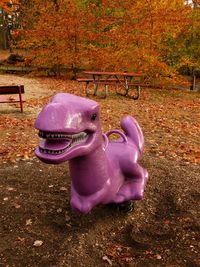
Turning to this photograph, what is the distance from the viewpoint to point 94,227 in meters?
3.46

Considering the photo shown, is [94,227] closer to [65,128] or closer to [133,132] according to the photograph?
[133,132]

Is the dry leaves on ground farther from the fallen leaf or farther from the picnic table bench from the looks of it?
the fallen leaf

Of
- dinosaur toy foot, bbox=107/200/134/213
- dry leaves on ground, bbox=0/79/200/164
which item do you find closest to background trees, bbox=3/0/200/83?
dry leaves on ground, bbox=0/79/200/164

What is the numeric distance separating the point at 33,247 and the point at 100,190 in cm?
85

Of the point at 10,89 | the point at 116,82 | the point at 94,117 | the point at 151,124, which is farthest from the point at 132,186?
the point at 116,82

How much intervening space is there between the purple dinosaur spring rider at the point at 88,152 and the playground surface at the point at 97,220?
389 mm

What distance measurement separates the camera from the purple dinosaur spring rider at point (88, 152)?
Result: 246cm

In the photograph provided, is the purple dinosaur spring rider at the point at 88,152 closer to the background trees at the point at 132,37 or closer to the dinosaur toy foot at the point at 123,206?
the dinosaur toy foot at the point at 123,206

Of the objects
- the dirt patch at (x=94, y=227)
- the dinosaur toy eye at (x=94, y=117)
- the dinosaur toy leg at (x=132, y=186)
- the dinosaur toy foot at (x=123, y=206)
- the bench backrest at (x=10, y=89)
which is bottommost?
the dirt patch at (x=94, y=227)

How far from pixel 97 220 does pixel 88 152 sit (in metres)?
1.12

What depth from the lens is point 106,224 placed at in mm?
3520

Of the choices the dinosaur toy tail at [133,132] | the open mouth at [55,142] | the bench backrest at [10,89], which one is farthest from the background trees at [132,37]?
the open mouth at [55,142]

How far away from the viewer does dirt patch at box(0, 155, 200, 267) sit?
3.03 m

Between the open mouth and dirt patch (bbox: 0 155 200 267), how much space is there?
110 centimetres
